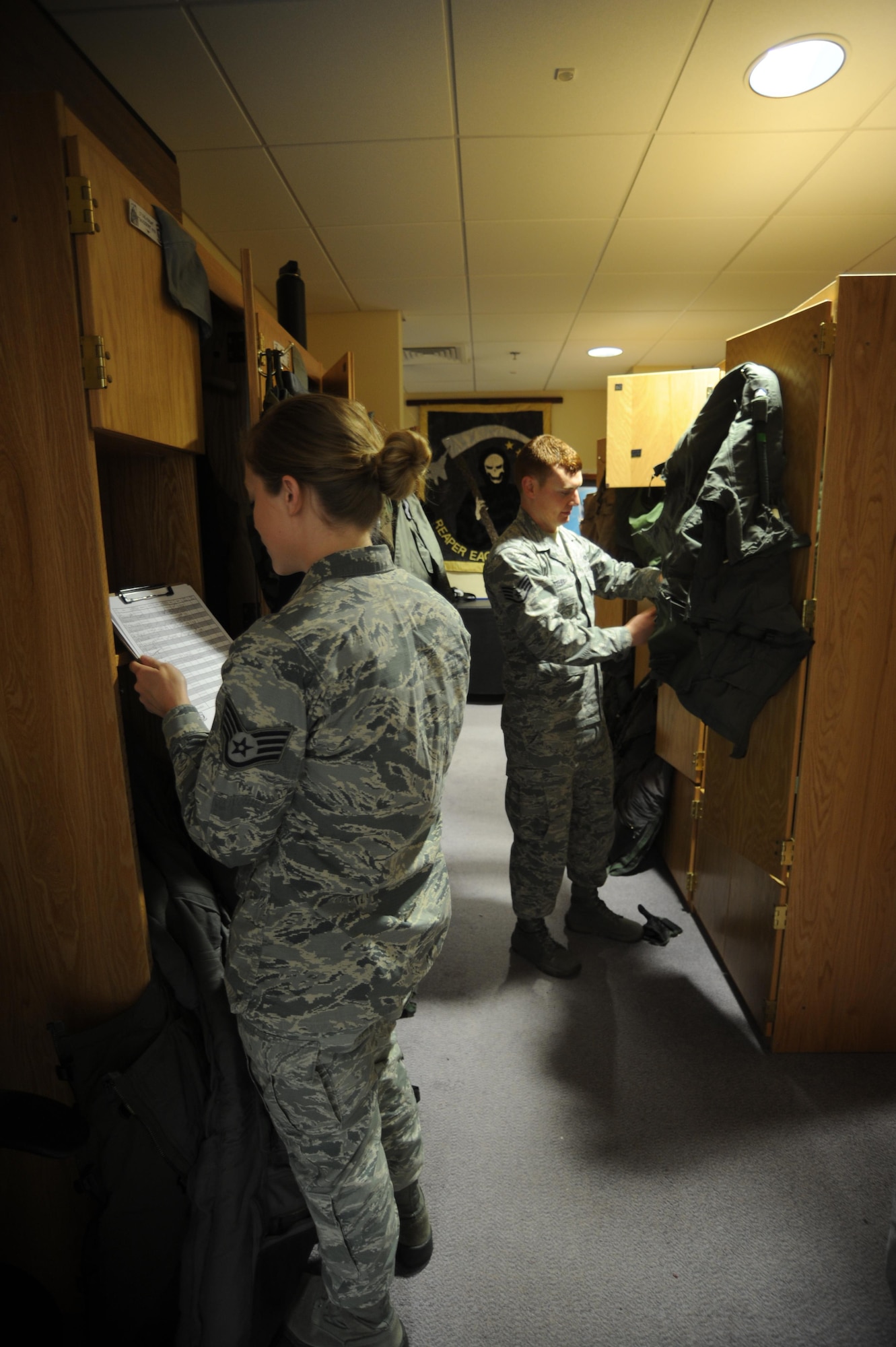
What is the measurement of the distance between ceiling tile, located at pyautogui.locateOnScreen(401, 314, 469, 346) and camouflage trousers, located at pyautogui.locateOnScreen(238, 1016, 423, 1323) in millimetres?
4579

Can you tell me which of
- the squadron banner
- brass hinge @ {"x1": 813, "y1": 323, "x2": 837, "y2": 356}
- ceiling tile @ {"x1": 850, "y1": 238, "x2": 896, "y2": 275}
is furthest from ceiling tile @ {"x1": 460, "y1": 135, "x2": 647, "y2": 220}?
the squadron banner

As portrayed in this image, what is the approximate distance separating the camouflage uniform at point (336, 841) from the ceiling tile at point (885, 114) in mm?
2617

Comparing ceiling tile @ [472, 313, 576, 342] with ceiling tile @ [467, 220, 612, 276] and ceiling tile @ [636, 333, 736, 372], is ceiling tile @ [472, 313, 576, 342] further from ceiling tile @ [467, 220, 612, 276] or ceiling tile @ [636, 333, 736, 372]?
ceiling tile @ [636, 333, 736, 372]

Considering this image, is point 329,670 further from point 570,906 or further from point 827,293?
point 570,906

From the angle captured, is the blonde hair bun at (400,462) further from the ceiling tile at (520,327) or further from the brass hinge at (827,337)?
the ceiling tile at (520,327)

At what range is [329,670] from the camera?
37.3 inches

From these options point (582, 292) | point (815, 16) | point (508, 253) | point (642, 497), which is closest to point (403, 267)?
point (508, 253)

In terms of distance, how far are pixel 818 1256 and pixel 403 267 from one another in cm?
418

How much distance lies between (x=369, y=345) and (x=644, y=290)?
1.71m

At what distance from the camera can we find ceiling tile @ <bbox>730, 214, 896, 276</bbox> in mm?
3373

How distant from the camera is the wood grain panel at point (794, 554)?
1706 millimetres

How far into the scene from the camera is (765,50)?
2.11 meters

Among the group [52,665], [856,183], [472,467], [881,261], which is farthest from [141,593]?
[472,467]

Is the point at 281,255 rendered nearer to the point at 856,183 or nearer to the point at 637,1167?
the point at 856,183
